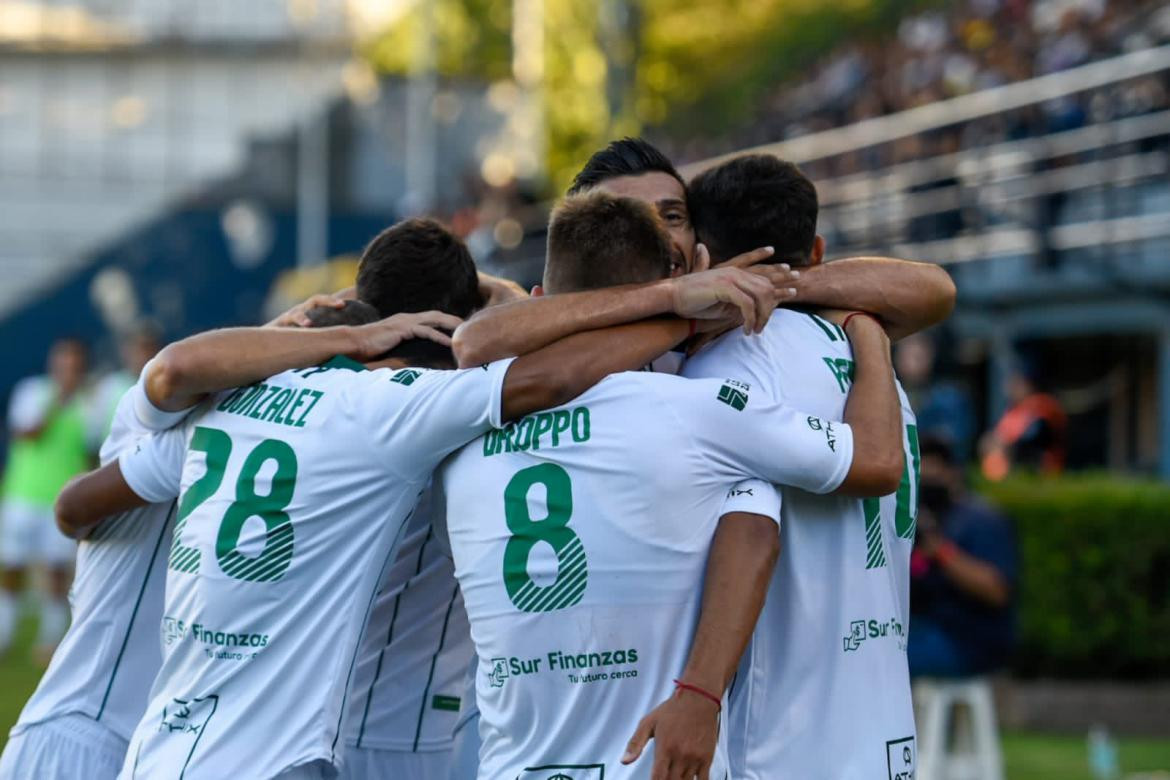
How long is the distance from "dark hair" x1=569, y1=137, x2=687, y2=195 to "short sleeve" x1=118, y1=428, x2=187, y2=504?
3.69 ft

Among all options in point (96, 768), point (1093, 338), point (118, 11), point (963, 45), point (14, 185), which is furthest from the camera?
point (118, 11)

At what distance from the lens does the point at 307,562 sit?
12.6ft

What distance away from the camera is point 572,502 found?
3.54m

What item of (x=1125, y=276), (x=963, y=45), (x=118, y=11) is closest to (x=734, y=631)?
(x=1125, y=276)

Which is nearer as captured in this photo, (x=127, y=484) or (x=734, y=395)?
(x=734, y=395)

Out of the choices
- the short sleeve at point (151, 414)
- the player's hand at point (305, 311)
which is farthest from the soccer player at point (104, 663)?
the player's hand at point (305, 311)

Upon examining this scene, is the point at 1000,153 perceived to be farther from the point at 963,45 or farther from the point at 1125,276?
the point at 963,45

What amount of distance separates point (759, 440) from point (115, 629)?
1905 mm

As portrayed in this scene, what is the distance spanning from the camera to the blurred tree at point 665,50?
1747 inches

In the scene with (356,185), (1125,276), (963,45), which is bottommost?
(1125,276)

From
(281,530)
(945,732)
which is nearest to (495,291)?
(281,530)

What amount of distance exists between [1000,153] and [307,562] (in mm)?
11605

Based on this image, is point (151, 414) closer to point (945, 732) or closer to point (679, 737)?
point (679, 737)

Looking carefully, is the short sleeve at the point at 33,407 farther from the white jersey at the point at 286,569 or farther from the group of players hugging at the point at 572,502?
the white jersey at the point at 286,569
